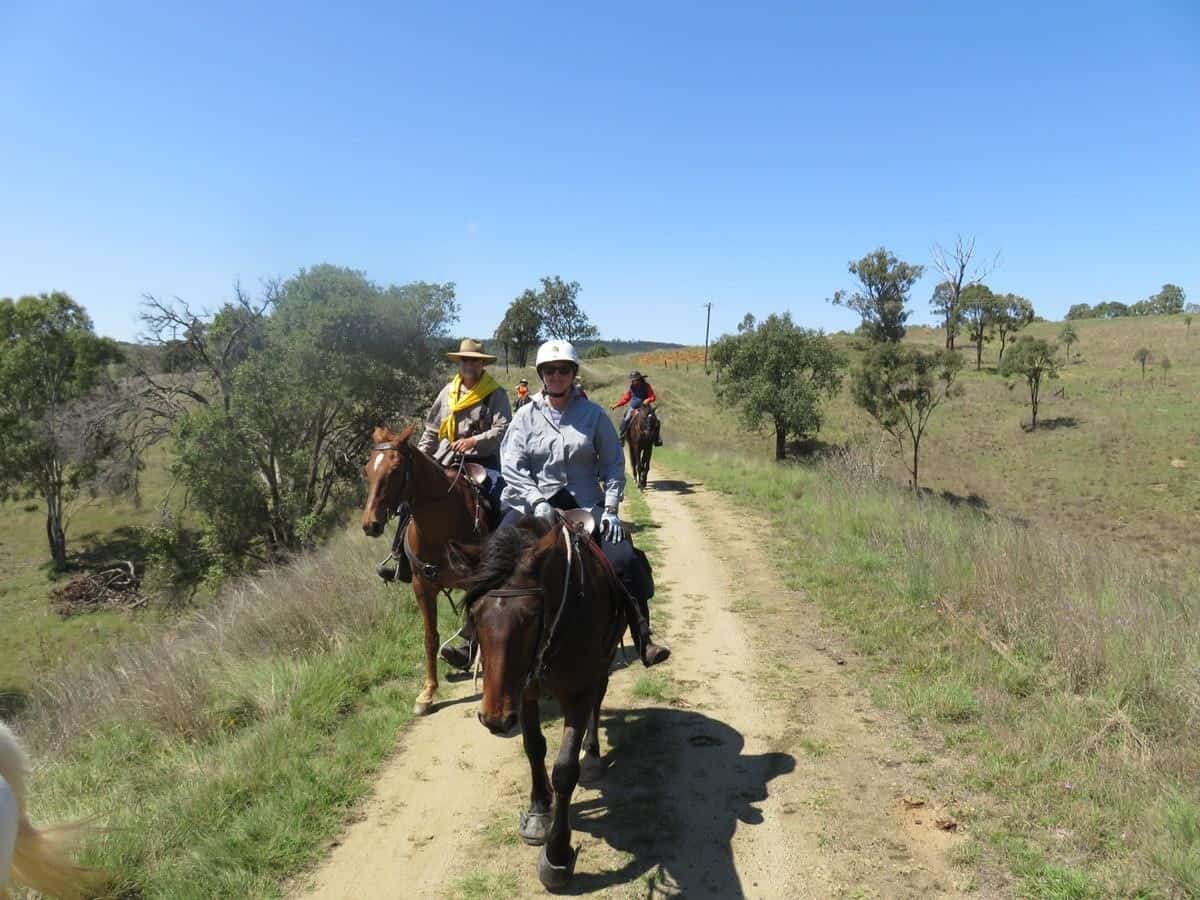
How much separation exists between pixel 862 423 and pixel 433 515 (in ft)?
143

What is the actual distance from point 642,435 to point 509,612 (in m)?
14.3

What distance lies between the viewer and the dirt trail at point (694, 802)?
154 inches

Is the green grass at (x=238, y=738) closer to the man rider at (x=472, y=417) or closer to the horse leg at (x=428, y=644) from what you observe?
the horse leg at (x=428, y=644)

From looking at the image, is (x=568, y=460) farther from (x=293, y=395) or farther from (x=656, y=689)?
(x=293, y=395)

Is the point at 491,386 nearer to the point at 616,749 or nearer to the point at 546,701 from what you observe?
the point at 546,701

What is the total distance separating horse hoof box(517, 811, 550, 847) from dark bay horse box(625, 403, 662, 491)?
44.3 ft

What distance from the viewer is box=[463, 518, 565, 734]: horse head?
10.3 feet

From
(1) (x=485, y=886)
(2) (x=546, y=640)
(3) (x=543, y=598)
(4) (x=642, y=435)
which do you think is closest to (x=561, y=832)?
(1) (x=485, y=886)

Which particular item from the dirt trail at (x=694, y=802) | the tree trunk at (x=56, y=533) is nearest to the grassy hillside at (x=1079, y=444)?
the dirt trail at (x=694, y=802)

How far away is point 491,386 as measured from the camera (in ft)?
24.3

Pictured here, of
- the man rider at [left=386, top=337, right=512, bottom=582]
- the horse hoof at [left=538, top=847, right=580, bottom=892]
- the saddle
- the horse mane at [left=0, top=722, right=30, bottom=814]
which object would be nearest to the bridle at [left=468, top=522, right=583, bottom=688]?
the saddle

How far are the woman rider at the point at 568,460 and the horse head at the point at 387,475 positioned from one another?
3.65ft

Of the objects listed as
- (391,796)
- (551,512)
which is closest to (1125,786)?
(551,512)

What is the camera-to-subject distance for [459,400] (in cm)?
742
